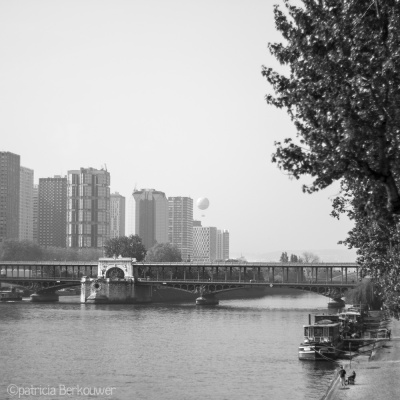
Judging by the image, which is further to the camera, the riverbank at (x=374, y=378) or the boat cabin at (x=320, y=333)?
the boat cabin at (x=320, y=333)

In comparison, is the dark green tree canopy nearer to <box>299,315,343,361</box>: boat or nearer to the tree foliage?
the tree foliage

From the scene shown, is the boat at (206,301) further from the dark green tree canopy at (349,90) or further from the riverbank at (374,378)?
the dark green tree canopy at (349,90)

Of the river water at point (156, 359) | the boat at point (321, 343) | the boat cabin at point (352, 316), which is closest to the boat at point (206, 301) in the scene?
the river water at point (156, 359)

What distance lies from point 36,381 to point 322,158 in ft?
125

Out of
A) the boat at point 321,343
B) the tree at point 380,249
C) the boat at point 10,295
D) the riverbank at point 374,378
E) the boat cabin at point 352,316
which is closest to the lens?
the tree at point 380,249

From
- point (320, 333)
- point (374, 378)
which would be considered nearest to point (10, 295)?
point (320, 333)

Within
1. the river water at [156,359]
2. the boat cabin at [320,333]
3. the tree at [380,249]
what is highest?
the tree at [380,249]

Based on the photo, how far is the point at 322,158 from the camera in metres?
18.8

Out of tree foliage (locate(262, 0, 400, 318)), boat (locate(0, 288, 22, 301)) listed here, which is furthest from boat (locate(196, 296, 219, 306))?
tree foliage (locate(262, 0, 400, 318))

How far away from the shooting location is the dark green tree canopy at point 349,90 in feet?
58.4

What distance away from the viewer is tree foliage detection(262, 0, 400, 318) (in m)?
17.8


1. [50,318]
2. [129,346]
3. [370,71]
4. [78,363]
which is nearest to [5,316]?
[50,318]

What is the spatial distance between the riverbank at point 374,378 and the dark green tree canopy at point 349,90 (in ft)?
88.1

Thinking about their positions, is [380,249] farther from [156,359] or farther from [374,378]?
[156,359]
